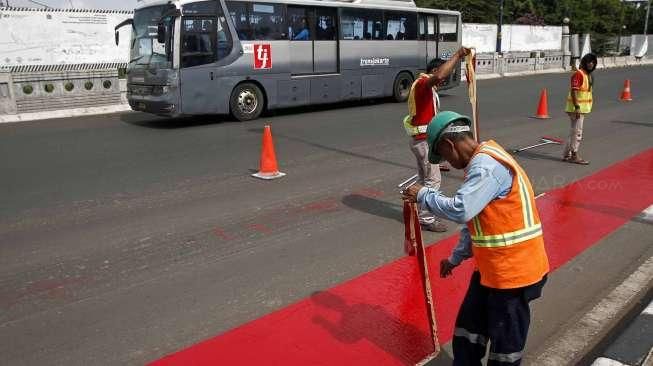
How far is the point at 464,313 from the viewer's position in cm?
278

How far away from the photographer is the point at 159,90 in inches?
486

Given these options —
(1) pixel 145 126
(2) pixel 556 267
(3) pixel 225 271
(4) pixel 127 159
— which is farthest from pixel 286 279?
(1) pixel 145 126

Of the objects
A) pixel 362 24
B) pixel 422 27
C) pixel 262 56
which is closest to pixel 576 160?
pixel 262 56

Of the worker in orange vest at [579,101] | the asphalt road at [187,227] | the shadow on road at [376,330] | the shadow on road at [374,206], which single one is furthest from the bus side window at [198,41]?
the shadow on road at [376,330]

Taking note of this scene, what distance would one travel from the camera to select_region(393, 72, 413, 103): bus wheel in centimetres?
1781

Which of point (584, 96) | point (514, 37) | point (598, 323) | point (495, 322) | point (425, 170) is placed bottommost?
point (598, 323)

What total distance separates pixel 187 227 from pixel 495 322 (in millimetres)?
3823

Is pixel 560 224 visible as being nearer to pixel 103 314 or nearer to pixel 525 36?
pixel 103 314

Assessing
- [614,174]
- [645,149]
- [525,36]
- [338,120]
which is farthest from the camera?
[525,36]

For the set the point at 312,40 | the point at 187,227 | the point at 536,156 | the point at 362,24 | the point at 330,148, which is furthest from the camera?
the point at 362,24

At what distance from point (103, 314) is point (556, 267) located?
358 centimetres

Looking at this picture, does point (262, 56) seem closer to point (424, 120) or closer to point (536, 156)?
point (536, 156)

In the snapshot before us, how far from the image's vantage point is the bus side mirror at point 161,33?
1196 cm

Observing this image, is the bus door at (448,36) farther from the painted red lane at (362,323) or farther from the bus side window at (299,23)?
the painted red lane at (362,323)
